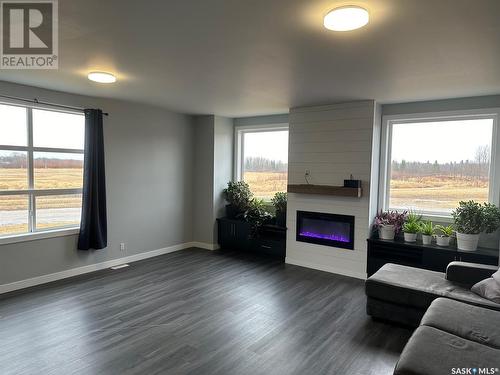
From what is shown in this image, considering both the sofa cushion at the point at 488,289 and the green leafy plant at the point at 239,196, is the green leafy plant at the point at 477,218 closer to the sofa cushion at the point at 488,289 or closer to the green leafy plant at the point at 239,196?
the sofa cushion at the point at 488,289

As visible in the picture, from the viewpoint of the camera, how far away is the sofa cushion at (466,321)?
7.14 feet

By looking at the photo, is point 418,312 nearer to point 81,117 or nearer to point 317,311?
point 317,311

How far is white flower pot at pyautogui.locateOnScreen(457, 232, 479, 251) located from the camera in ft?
13.3

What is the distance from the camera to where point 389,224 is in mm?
4660

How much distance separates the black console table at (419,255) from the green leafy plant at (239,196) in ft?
8.28

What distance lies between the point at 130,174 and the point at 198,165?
1484 millimetres

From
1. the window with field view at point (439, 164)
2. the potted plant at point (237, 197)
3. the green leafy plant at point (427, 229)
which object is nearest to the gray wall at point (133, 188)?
the potted plant at point (237, 197)

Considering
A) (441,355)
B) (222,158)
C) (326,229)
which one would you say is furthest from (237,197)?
(441,355)

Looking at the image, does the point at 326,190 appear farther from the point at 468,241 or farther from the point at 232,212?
the point at 232,212

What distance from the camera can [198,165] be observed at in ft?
21.1

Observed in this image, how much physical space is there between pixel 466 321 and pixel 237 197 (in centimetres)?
445

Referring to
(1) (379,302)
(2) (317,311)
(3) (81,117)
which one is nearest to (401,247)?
(1) (379,302)

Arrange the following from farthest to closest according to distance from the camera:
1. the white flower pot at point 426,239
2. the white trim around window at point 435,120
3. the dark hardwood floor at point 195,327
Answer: the white flower pot at point 426,239 → the white trim around window at point 435,120 → the dark hardwood floor at point 195,327

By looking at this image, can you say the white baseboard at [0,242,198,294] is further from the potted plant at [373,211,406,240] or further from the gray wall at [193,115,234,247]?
the potted plant at [373,211,406,240]
